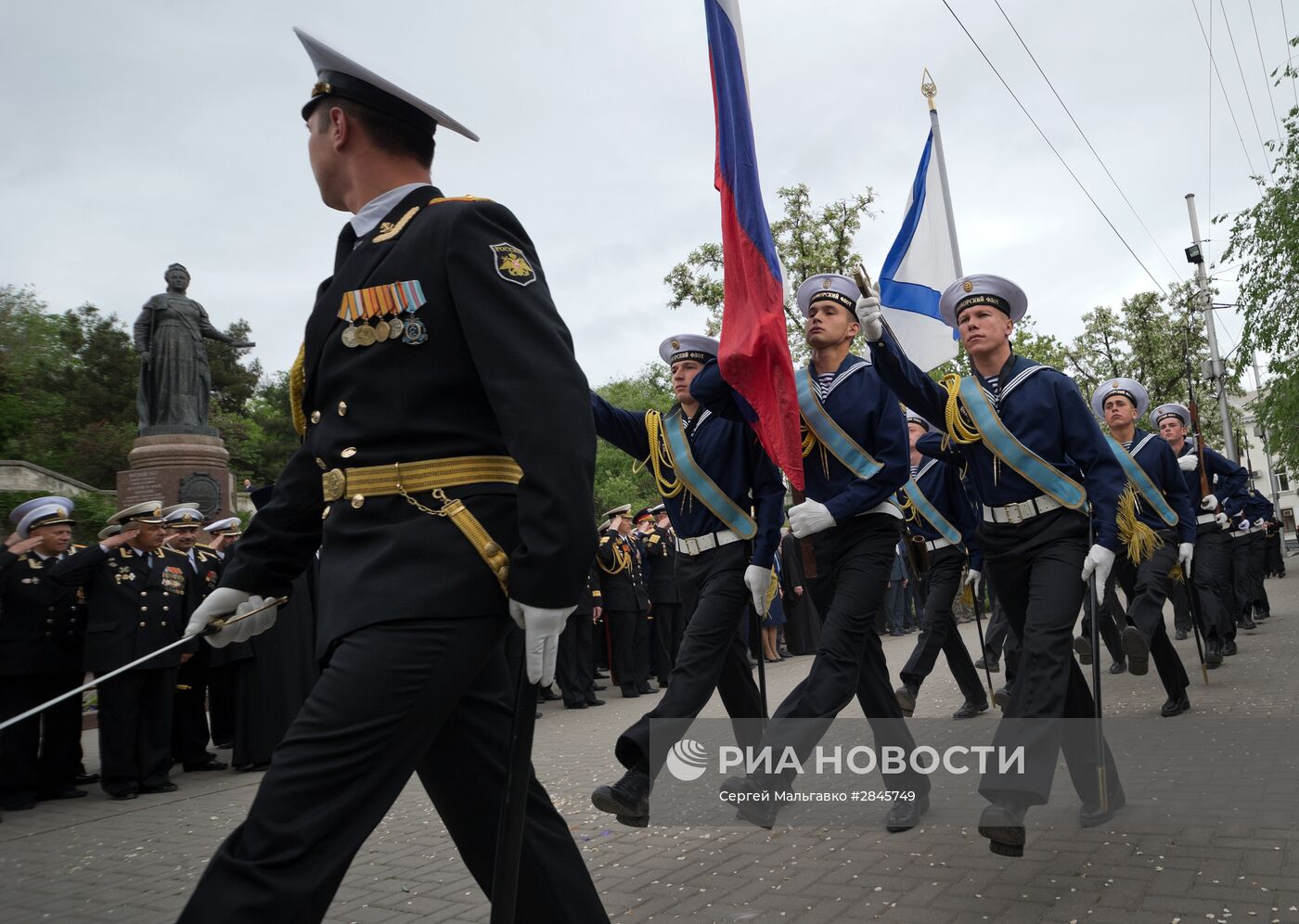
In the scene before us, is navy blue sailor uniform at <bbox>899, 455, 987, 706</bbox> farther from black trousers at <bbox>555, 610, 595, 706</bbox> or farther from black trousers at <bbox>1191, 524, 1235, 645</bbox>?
black trousers at <bbox>555, 610, 595, 706</bbox>

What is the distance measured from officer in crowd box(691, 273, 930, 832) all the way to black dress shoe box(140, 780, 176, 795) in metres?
4.91

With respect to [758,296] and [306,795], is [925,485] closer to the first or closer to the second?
[758,296]

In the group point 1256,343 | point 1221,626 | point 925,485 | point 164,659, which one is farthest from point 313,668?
point 1256,343

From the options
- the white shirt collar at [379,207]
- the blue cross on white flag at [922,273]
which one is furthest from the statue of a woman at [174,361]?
the white shirt collar at [379,207]

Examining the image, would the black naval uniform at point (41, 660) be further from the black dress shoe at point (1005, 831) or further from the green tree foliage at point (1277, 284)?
the green tree foliage at point (1277, 284)

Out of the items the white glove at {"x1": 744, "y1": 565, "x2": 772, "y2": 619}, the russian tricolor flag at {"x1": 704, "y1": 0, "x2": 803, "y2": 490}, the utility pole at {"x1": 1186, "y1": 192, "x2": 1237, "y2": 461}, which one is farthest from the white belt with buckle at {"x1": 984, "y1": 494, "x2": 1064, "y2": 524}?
the utility pole at {"x1": 1186, "y1": 192, "x2": 1237, "y2": 461}

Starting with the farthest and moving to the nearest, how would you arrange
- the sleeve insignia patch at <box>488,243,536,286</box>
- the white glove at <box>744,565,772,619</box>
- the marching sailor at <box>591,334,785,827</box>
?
the white glove at <box>744,565,772,619</box> → the marching sailor at <box>591,334,785,827</box> → the sleeve insignia patch at <box>488,243,536,286</box>

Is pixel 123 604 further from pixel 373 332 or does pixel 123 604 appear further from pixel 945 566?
pixel 373 332

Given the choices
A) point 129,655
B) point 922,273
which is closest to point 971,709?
point 922,273

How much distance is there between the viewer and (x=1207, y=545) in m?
11.0

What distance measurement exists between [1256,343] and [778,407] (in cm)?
2354

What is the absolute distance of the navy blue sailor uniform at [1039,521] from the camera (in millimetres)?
4570

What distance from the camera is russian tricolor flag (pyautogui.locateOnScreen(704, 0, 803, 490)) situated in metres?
5.28

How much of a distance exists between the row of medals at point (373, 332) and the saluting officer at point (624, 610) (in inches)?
426
